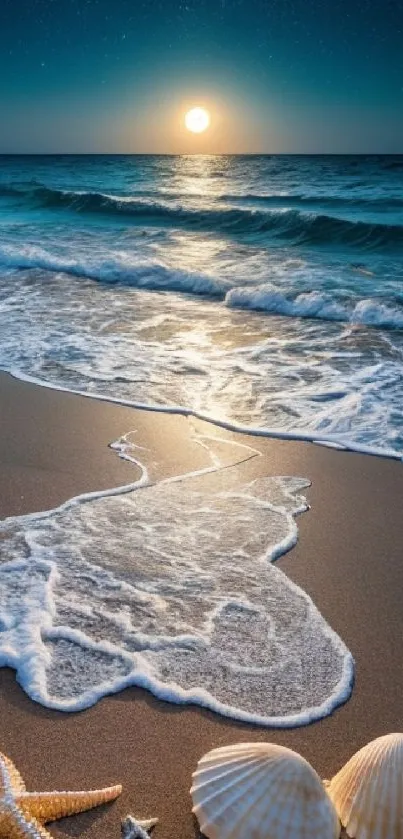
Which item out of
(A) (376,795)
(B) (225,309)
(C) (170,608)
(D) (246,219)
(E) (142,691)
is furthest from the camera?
(D) (246,219)

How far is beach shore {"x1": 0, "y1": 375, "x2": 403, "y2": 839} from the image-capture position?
91.7 inches

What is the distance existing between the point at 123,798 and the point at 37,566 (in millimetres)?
1411

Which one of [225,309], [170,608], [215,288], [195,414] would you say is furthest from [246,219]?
[170,608]

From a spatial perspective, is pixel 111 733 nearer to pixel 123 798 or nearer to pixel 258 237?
pixel 123 798

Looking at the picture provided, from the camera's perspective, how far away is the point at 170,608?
3.21 meters

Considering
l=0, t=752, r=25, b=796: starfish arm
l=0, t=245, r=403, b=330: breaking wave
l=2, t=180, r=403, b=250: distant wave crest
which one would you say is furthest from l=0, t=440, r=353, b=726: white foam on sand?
l=2, t=180, r=403, b=250: distant wave crest

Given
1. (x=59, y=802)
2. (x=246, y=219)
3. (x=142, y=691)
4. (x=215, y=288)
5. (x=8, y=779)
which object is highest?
(x=246, y=219)

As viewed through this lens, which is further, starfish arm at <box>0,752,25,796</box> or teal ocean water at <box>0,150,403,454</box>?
teal ocean water at <box>0,150,403,454</box>

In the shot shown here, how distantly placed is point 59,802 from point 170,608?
125cm

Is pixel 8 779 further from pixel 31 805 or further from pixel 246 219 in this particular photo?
pixel 246 219

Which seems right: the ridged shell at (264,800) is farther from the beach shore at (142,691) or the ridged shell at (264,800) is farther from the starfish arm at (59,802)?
the starfish arm at (59,802)

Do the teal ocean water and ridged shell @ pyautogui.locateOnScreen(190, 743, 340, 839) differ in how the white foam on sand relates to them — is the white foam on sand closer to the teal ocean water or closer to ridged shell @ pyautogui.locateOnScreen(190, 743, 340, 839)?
ridged shell @ pyautogui.locateOnScreen(190, 743, 340, 839)

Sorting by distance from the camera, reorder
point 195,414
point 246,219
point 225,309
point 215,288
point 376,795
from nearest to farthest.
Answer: point 376,795
point 195,414
point 225,309
point 215,288
point 246,219

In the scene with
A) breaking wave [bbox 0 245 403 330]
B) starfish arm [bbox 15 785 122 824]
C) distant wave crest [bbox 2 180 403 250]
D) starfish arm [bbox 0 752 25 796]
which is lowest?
starfish arm [bbox 15 785 122 824]
